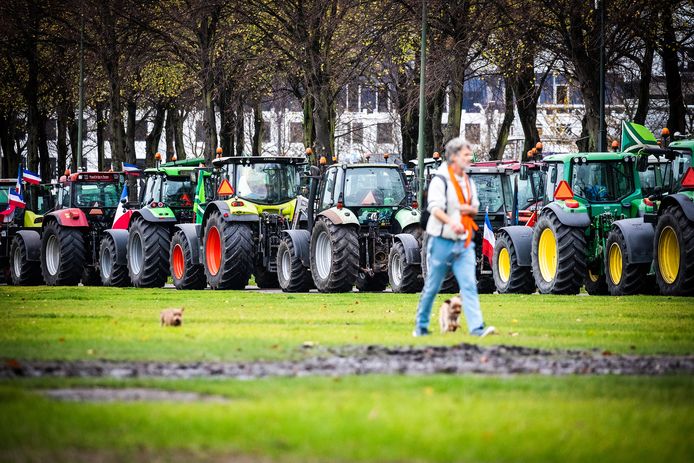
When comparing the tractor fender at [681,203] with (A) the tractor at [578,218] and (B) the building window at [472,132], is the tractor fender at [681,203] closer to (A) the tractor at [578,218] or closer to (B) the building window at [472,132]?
(A) the tractor at [578,218]

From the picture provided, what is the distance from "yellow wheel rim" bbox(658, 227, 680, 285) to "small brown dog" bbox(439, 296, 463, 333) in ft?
27.8

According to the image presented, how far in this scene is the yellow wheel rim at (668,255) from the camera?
72.6 feet

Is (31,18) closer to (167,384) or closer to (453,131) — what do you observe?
(453,131)

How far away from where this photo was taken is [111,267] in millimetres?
33375

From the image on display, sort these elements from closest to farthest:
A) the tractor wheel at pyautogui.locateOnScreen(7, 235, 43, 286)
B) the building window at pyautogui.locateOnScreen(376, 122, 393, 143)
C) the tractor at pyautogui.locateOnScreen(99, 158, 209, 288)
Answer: the tractor at pyautogui.locateOnScreen(99, 158, 209, 288), the tractor wheel at pyautogui.locateOnScreen(7, 235, 43, 286), the building window at pyautogui.locateOnScreen(376, 122, 393, 143)

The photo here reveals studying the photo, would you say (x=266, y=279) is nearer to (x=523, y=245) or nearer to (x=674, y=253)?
(x=523, y=245)

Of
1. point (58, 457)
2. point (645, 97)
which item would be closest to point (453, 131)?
point (645, 97)

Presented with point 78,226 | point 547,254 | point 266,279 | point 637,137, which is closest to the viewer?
point 547,254

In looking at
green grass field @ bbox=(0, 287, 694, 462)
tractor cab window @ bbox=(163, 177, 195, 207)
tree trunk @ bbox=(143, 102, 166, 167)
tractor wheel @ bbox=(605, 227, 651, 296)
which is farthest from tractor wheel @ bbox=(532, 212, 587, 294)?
tree trunk @ bbox=(143, 102, 166, 167)

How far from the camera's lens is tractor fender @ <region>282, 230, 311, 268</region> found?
27438 mm

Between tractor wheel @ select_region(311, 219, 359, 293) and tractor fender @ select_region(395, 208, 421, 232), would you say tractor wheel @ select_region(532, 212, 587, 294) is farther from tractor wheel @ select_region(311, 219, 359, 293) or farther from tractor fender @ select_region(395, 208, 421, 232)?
tractor wheel @ select_region(311, 219, 359, 293)

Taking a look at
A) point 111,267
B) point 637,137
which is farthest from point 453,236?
point 111,267

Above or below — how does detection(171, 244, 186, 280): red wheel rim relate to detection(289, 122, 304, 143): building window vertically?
below

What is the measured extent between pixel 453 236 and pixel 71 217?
2221cm
